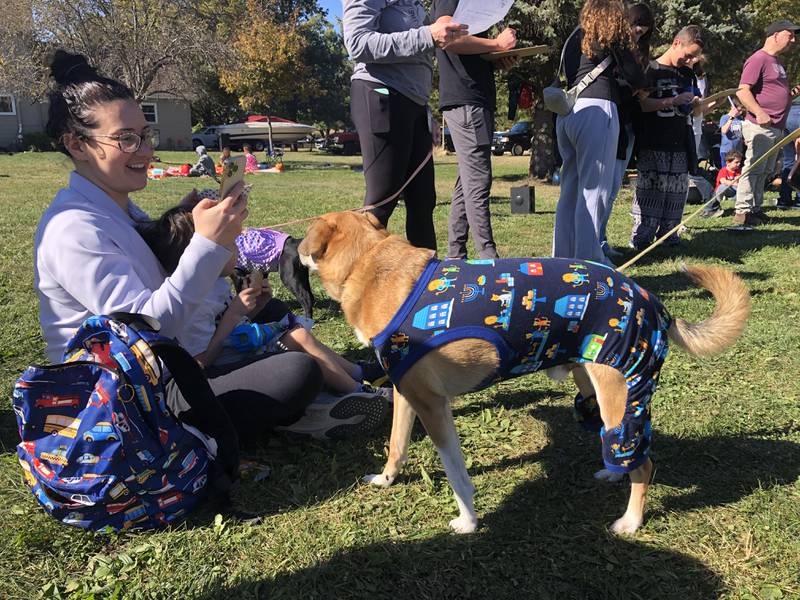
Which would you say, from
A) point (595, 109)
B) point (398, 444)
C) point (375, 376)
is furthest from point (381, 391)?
point (595, 109)

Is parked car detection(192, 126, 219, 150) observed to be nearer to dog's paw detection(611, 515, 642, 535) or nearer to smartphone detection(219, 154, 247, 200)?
smartphone detection(219, 154, 247, 200)

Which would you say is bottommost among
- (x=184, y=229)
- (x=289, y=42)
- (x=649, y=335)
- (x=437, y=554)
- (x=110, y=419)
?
(x=437, y=554)

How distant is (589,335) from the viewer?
2238 millimetres

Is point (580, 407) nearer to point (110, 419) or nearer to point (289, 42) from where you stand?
point (110, 419)

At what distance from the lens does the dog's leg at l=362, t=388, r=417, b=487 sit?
2783 millimetres

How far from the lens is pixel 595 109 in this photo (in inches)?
206

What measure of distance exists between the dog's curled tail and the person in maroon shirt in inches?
280

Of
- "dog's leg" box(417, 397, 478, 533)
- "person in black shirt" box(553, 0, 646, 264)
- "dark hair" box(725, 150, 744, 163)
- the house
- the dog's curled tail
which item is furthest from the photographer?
the house

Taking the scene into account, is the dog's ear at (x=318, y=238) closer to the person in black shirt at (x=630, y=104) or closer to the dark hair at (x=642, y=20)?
the person in black shirt at (x=630, y=104)

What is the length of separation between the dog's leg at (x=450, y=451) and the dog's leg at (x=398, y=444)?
39 centimetres

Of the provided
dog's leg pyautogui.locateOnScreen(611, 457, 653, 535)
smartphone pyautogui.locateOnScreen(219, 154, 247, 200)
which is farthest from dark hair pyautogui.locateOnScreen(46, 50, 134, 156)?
dog's leg pyautogui.locateOnScreen(611, 457, 653, 535)

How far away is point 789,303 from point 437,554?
4.58 m

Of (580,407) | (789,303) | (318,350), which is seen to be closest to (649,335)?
(580,407)

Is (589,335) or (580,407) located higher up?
(589,335)
